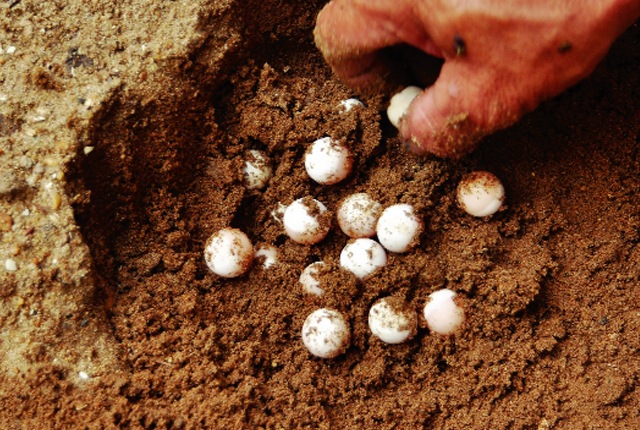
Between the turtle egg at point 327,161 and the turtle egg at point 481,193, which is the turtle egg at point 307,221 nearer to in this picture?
the turtle egg at point 327,161

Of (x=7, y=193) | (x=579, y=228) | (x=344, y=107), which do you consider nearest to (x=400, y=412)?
(x=579, y=228)

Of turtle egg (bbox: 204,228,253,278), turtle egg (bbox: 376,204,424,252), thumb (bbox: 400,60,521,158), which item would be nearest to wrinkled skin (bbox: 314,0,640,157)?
thumb (bbox: 400,60,521,158)

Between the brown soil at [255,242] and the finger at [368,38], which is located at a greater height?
the finger at [368,38]

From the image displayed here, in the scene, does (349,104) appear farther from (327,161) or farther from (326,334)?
(326,334)

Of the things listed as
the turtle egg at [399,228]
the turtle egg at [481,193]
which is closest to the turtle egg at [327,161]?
the turtle egg at [399,228]

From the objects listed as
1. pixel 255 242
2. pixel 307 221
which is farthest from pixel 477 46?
pixel 255 242

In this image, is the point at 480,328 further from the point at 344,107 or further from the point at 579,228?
the point at 344,107

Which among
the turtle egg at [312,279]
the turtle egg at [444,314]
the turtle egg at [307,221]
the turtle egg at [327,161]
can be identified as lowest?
the turtle egg at [312,279]
